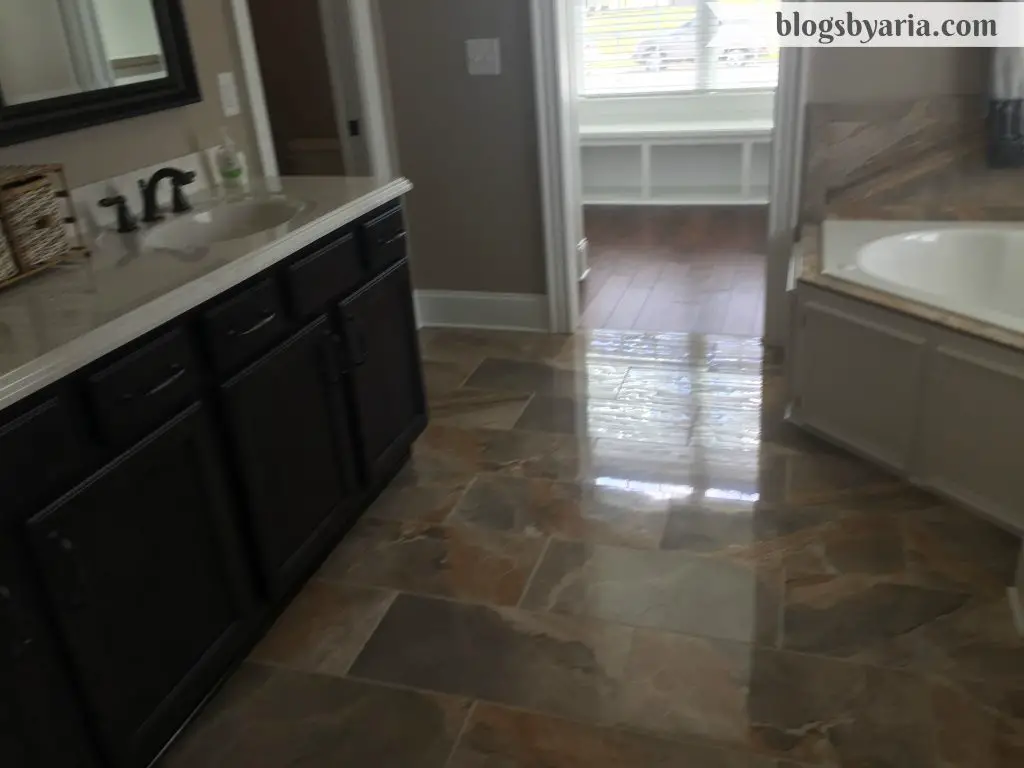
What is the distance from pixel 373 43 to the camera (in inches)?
136

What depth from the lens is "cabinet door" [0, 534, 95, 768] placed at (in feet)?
4.31

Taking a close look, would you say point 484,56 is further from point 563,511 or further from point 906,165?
point 563,511

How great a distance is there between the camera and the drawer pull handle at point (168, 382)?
1568 mm

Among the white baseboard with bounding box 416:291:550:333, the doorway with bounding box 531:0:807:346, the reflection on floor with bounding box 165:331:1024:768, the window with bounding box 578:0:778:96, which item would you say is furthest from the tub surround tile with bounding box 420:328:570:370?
the window with bounding box 578:0:778:96

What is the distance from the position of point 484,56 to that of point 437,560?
6.76 ft

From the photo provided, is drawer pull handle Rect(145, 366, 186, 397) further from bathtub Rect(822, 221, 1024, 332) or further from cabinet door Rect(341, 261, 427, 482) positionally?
bathtub Rect(822, 221, 1024, 332)

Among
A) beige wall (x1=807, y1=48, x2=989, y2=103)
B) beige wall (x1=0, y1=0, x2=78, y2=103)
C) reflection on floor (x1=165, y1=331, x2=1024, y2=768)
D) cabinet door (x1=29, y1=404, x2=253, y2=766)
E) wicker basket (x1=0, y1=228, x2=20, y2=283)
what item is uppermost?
beige wall (x1=0, y1=0, x2=78, y2=103)


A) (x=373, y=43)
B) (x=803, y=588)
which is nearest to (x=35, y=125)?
(x=373, y=43)

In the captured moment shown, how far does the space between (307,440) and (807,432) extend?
162cm

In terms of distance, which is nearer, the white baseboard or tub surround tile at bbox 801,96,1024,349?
tub surround tile at bbox 801,96,1024,349

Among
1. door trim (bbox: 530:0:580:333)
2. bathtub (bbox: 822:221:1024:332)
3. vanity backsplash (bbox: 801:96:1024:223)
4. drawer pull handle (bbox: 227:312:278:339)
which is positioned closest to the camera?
drawer pull handle (bbox: 227:312:278:339)

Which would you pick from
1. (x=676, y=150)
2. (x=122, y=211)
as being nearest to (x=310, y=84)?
(x=122, y=211)

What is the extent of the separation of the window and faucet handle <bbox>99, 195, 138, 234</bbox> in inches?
167

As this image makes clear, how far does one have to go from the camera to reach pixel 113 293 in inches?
63.8
